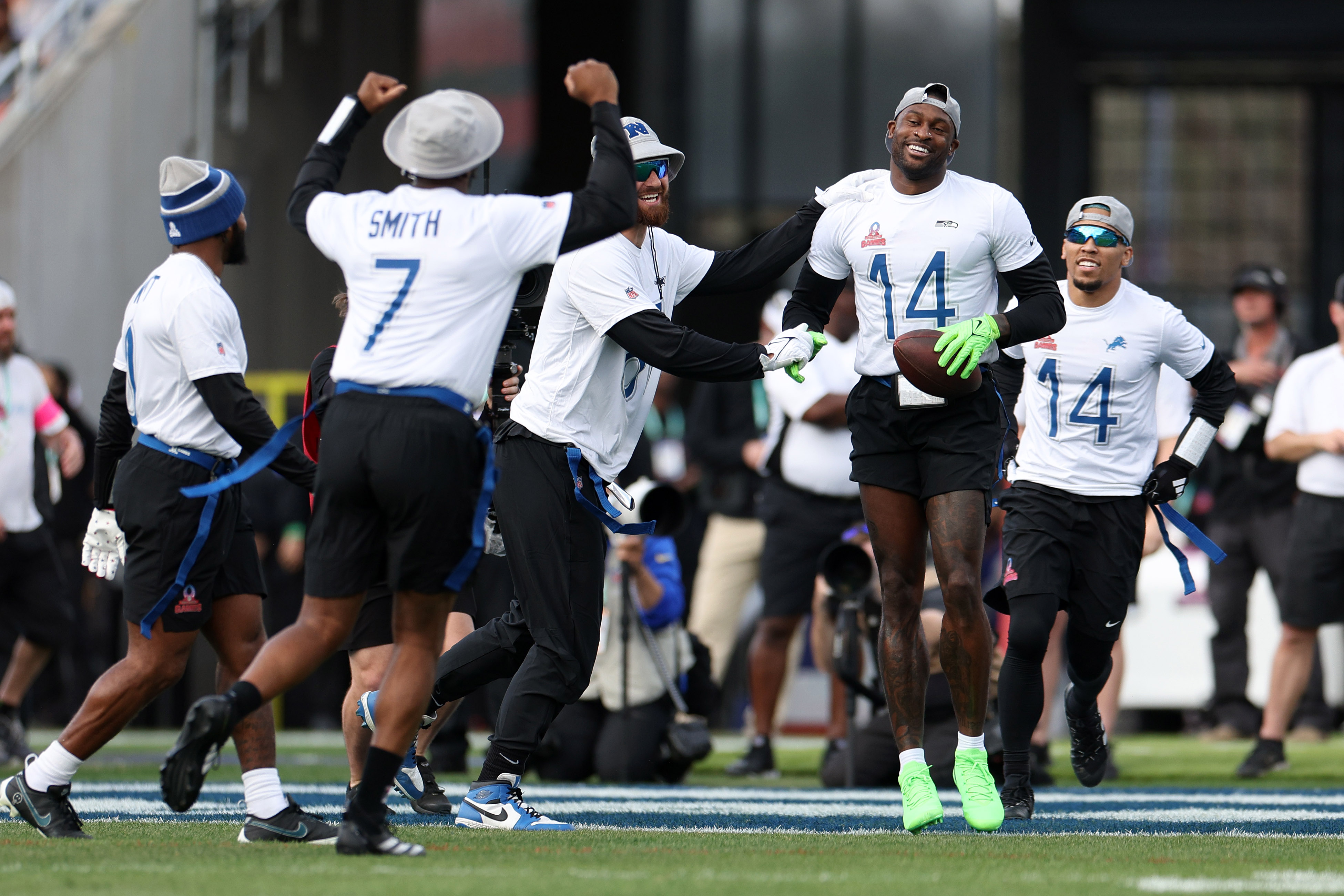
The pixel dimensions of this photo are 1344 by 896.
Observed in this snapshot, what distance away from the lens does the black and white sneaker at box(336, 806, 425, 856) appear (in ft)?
17.8

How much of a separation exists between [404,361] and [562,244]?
0.54 metres

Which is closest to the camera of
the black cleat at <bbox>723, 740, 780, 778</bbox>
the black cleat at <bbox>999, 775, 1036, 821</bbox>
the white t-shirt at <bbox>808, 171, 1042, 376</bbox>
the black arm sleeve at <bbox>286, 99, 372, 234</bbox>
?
the black arm sleeve at <bbox>286, 99, 372, 234</bbox>

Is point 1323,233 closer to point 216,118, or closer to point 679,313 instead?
point 679,313

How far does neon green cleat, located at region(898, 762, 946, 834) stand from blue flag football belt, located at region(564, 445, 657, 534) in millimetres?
1216

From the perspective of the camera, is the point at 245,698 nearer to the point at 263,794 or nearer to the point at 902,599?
the point at 263,794

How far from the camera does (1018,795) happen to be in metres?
7.39

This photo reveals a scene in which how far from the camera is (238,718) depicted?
5.30 m

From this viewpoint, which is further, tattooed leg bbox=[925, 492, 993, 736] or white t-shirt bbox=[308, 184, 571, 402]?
tattooed leg bbox=[925, 492, 993, 736]

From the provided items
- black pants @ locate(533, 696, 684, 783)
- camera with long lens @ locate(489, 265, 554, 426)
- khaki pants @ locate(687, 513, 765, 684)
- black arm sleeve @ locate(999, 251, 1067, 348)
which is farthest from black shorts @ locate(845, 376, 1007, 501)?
khaki pants @ locate(687, 513, 765, 684)

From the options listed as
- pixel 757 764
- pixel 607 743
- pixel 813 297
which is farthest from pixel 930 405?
pixel 757 764

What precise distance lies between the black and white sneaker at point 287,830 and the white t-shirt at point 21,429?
4.94m

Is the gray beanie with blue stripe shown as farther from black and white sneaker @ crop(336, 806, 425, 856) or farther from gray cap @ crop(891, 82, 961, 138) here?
gray cap @ crop(891, 82, 961, 138)

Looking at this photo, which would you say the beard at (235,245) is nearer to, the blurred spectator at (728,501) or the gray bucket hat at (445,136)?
the gray bucket hat at (445,136)

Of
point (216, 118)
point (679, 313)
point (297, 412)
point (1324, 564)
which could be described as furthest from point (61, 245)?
point (1324, 564)
